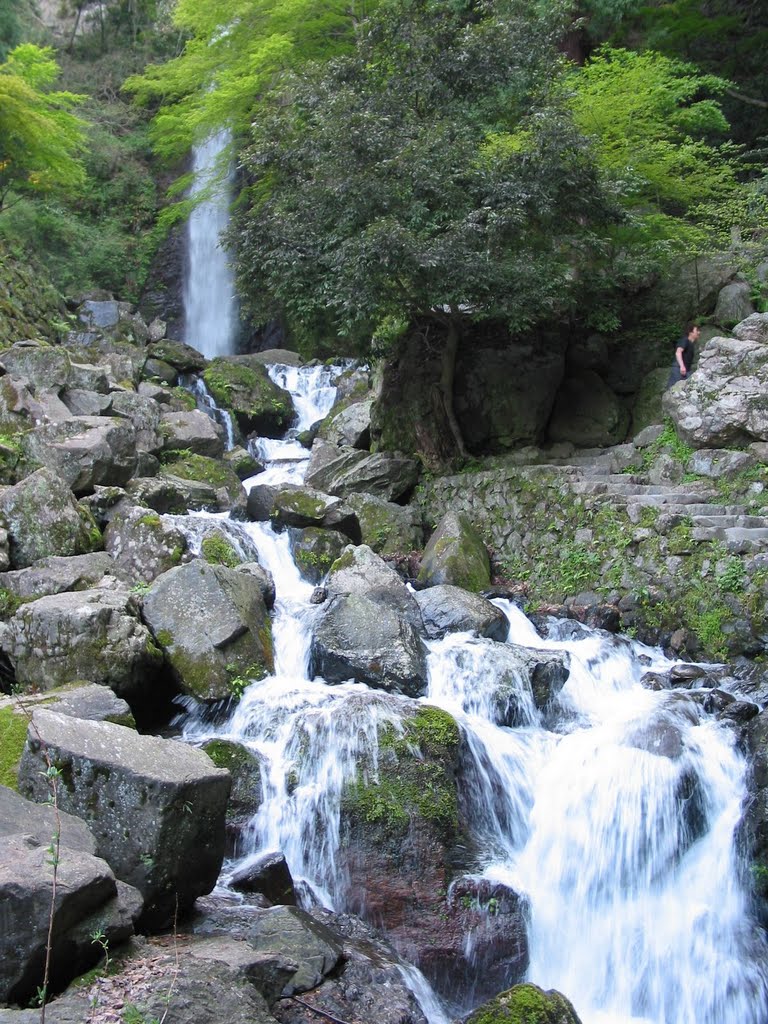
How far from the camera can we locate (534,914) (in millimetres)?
5734

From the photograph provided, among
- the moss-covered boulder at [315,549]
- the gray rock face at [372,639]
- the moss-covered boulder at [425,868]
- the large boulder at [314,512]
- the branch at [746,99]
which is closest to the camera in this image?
the moss-covered boulder at [425,868]

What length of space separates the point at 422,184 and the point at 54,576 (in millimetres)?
6864

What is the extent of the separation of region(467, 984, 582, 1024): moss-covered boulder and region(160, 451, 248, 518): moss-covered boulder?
8.90m

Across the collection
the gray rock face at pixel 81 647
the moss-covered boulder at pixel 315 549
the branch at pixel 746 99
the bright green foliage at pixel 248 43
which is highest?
the bright green foliage at pixel 248 43

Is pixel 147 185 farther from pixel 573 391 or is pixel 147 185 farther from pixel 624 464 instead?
pixel 624 464

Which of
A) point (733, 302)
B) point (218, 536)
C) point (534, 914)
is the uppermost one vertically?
point (733, 302)

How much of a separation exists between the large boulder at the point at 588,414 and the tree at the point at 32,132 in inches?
476

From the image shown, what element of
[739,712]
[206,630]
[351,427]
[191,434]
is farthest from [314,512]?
[739,712]

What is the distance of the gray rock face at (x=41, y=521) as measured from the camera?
912 cm

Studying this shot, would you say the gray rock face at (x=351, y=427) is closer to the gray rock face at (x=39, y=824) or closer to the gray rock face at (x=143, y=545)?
the gray rock face at (x=143, y=545)

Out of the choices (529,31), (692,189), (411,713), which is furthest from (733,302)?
(411,713)

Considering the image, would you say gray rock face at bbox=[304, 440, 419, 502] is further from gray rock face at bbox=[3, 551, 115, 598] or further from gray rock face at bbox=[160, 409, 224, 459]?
gray rock face at bbox=[3, 551, 115, 598]

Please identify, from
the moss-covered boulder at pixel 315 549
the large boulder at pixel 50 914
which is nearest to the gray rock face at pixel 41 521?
the moss-covered boulder at pixel 315 549

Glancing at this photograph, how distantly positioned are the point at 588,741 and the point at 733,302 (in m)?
9.56
